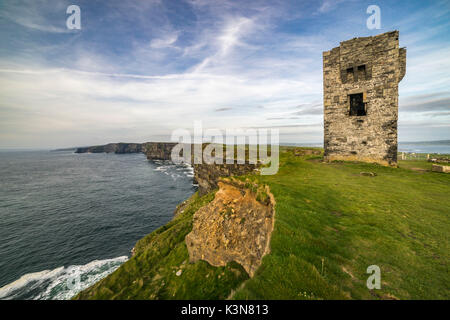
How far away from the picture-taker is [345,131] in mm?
19078

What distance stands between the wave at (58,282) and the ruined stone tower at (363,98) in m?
30.0

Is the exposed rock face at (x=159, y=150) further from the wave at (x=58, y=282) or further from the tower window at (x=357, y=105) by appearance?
the tower window at (x=357, y=105)

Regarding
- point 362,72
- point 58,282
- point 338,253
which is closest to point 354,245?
point 338,253

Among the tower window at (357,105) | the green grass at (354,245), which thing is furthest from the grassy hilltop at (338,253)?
the tower window at (357,105)

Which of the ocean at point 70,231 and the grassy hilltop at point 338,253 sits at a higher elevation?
the grassy hilltop at point 338,253

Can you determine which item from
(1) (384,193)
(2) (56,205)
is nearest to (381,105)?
(1) (384,193)

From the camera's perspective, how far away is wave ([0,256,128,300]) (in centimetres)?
1870

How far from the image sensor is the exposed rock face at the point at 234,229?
24.8 feet

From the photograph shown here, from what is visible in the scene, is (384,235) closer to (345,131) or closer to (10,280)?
(345,131)

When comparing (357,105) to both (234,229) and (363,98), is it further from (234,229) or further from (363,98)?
(234,229)

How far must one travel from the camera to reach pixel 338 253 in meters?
5.15

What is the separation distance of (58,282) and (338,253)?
29141mm

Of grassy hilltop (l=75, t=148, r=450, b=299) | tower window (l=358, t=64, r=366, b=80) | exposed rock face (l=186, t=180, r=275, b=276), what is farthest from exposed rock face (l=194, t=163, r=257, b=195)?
grassy hilltop (l=75, t=148, r=450, b=299)

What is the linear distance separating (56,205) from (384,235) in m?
61.8
